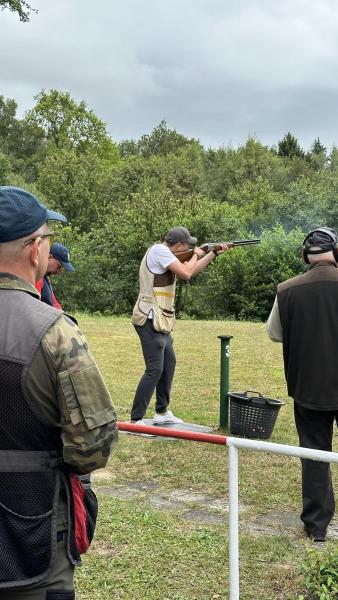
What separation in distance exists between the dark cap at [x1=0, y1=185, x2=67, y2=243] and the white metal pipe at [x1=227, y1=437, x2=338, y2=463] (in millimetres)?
1273

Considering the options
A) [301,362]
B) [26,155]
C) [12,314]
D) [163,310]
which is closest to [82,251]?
[163,310]

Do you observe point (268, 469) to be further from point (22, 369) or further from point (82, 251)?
point (82, 251)

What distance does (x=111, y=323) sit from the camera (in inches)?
701

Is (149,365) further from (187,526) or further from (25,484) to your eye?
(25,484)

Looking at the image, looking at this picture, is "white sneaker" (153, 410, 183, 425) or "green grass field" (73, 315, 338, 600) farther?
"white sneaker" (153, 410, 183, 425)

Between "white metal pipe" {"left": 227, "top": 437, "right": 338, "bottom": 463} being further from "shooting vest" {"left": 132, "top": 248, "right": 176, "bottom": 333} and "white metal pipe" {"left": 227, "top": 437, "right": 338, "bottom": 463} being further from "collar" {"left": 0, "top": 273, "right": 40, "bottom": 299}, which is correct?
"shooting vest" {"left": 132, "top": 248, "right": 176, "bottom": 333}

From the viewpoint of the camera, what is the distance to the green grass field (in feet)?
11.4

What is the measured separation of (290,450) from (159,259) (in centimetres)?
376

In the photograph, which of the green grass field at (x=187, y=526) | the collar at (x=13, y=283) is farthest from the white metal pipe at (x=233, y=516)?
the collar at (x=13, y=283)

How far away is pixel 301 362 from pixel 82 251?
20687mm

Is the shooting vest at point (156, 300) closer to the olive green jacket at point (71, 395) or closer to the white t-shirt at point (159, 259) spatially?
the white t-shirt at point (159, 259)

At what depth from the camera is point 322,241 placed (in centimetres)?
412

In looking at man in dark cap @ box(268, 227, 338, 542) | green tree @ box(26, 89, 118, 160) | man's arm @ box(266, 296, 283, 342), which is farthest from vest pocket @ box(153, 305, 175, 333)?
green tree @ box(26, 89, 118, 160)

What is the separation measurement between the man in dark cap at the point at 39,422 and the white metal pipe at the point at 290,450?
34.7 inches
